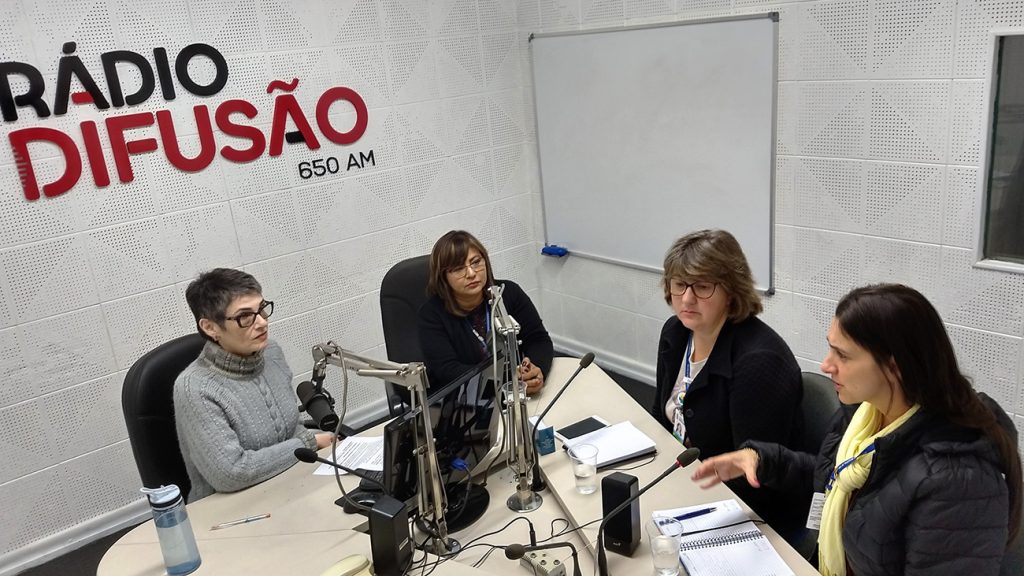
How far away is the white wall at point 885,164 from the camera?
9.50 ft

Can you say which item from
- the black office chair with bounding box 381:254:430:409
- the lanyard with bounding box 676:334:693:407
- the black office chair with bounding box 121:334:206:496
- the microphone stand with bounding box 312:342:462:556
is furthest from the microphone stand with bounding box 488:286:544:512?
the black office chair with bounding box 381:254:430:409

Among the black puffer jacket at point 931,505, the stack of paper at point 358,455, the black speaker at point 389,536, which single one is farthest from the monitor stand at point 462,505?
the black puffer jacket at point 931,505

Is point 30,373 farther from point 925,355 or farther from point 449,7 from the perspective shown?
point 925,355

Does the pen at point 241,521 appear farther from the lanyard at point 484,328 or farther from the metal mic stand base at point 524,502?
the lanyard at point 484,328

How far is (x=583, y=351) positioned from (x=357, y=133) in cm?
205

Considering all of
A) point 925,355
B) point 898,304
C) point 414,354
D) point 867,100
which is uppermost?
point 867,100

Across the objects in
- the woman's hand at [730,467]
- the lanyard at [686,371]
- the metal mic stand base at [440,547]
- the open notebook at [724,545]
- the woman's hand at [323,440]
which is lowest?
the metal mic stand base at [440,547]

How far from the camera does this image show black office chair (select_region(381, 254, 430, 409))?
3389 mm

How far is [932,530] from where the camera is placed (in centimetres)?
157

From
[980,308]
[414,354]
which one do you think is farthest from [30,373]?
[980,308]

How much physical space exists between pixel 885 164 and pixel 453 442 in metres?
2.27

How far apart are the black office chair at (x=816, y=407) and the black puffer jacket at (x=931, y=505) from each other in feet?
1.51

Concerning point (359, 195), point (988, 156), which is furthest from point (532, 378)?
point (988, 156)

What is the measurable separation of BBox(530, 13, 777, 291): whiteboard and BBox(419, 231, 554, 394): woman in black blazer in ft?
4.36
